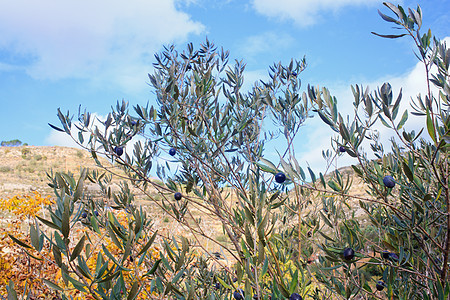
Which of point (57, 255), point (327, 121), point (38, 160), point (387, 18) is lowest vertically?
point (57, 255)

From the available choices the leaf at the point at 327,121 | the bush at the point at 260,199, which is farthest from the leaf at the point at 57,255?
the leaf at the point at 327,121

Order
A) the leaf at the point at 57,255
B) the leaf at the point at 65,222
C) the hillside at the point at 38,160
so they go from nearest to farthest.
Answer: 1. the leaf at the point at 65,222
2. the leaf at the point at 57,255
3. the hillside at the point at 38,160

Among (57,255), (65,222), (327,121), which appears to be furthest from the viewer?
(327,121)

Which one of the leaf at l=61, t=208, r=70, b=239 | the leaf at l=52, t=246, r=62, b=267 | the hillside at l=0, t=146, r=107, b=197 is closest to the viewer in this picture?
the leaf at l=61, t=208, r=70, b=239

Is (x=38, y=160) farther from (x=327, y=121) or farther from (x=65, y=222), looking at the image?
(x=327, y=121)

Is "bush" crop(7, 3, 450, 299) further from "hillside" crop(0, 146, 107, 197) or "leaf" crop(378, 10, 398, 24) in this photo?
"hillside" crop(0, 146, 107, 197)

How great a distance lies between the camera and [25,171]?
35844 mm

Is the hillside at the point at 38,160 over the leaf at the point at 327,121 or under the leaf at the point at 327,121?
over

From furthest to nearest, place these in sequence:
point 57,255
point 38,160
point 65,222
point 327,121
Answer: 1. point 38,160
2. point 327,121
3. point 57,255
4. point 65,222

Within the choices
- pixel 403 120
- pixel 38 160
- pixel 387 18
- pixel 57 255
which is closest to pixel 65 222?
pixel 57 255

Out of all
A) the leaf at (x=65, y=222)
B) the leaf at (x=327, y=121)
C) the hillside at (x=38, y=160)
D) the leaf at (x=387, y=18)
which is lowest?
the leaf at (x=65, y=222)

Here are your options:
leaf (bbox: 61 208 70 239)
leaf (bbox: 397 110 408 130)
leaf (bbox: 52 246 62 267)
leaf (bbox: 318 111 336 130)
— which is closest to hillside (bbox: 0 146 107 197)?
leaf (bbox: 52 246 62 267)

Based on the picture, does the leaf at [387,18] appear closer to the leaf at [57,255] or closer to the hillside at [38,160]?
the leaf at [57,255]

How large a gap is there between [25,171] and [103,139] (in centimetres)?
3927
